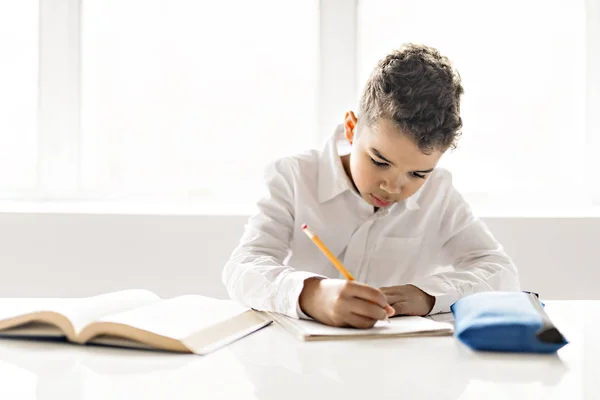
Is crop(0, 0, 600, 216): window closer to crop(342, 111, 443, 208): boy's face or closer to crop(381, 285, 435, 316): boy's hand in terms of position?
crop(342, 111, 443, 208): boy's face

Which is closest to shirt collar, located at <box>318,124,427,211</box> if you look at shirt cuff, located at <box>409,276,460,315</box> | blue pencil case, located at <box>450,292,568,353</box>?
shirt cuff, located at <box>409,276,460,315</box>

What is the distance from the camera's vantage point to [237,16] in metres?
2.78

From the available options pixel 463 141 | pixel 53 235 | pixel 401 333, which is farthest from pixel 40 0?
pixel 401 333

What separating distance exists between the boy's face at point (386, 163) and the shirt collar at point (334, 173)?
0.27ft

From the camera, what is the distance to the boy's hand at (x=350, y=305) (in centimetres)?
106

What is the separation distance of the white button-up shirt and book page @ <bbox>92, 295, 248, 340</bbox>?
0.28 meters

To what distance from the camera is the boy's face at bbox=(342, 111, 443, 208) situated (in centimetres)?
135

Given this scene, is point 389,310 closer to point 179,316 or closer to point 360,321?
point 360,321

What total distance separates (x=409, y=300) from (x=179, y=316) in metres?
0.38

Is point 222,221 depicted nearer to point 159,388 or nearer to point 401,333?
point 401,333

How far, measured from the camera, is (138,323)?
96cm

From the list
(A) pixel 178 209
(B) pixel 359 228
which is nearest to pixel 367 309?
(B) pixel 359 228

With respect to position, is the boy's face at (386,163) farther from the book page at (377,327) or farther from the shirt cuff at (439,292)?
the book page at (377,327)

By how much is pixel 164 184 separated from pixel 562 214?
4.57 ft
